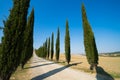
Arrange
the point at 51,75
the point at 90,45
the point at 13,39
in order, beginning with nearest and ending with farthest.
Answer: the point at 13,39, the point at 51,75, the point at 90,45

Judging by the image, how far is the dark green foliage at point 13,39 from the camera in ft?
32.8

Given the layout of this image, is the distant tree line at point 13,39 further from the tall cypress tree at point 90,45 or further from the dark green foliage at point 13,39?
the tall cypress tree at point 90,45

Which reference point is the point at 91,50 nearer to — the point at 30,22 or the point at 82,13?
the point at 82,13

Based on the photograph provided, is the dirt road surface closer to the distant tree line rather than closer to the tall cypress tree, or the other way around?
the tall cypress tree

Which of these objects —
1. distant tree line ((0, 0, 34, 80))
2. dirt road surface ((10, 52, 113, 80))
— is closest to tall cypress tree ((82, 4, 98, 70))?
dirt road surface ((10, 52, 113, 80))

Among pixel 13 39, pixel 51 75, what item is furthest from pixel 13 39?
A: pixel 51 75

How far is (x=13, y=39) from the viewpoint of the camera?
10469 millimetres

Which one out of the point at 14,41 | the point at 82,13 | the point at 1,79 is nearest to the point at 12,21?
the point at 14,41

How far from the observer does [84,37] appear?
891 inches

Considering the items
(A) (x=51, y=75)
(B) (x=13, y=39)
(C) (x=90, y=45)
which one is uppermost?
(C) (x=90, y=45)

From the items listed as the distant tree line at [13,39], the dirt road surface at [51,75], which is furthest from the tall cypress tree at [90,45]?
the distant tree line at [13,39]

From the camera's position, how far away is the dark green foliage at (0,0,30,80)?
32.8 feet

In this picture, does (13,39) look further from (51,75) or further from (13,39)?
(51,75)

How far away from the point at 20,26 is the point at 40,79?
4551 mm
